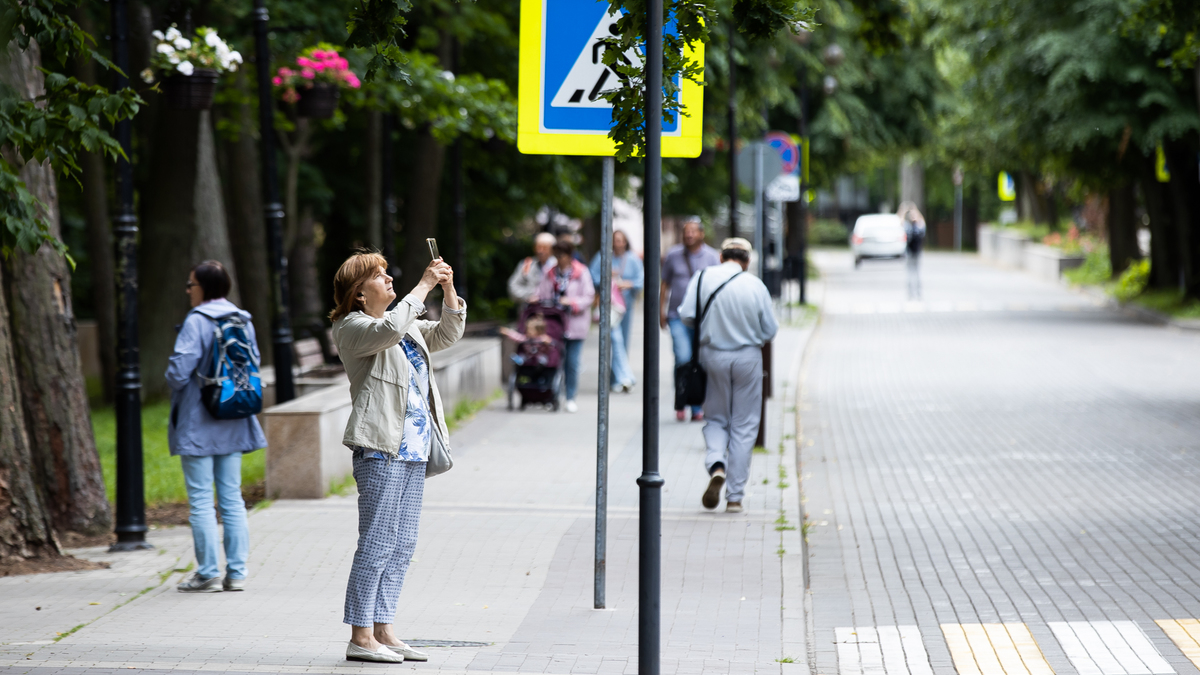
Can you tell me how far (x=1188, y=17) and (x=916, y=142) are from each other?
27302 millimetres

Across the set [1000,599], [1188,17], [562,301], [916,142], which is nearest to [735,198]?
[562,301]

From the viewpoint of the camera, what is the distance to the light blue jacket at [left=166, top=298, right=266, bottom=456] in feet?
22.1

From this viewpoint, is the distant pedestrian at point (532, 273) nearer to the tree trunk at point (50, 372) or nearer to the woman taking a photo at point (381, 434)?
the tree trunk at point (50, 372)

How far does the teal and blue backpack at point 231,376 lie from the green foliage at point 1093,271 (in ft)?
102

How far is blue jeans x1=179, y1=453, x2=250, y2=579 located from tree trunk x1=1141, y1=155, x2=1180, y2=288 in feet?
79.7

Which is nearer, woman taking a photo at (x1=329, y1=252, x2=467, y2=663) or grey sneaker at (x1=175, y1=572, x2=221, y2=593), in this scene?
woman taking a photo at (x1=329, y1=252, x2=467, y2=663)

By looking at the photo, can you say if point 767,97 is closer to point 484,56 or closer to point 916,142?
point 484,56

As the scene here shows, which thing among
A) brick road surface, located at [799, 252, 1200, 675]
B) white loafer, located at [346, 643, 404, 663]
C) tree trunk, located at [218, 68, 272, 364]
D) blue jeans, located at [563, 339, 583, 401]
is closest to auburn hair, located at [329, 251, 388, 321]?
white loafer, located at [346, 643, 404, 663]

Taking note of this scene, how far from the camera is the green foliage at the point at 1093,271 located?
35156 millimetres

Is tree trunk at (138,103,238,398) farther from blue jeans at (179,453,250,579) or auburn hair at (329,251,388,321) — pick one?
auburn hair at (329,251,388,321)

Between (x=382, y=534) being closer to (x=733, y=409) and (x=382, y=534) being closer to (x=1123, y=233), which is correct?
(x=733, y=409)

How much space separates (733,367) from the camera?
8906 millimetres

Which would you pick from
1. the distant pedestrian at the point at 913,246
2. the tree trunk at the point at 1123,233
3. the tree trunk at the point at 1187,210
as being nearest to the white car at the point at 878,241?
the tree trunk at the point at 1123,233

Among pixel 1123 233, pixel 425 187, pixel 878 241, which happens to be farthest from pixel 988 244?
pixel 425 187
